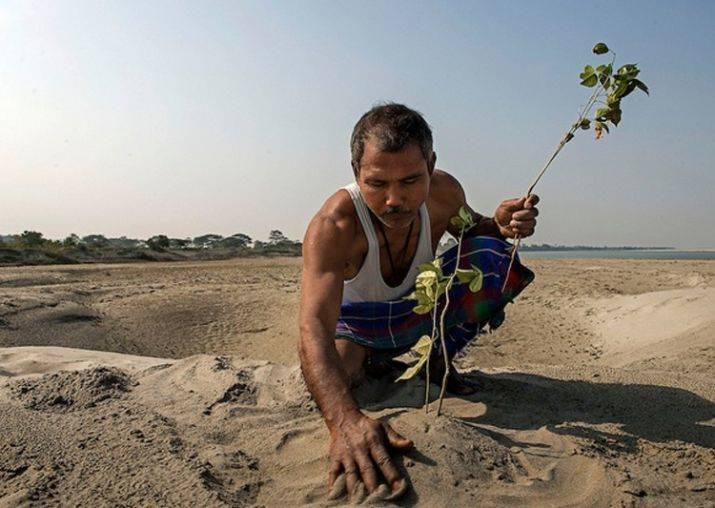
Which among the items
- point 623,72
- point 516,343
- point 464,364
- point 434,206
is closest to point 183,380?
point 434,206

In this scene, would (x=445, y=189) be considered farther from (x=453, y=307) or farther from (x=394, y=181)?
(x=394, y=181)

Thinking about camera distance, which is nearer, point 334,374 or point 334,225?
point 334,374

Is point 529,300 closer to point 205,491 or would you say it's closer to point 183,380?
point 183,380

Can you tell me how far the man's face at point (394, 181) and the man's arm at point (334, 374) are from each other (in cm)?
28

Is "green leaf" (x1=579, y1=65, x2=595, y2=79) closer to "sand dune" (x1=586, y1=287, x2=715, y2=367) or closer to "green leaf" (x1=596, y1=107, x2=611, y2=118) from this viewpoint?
"green leaf" (x1=596, y1=107, x2=611, y2=118)

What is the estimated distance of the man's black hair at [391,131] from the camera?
2158 millimetres

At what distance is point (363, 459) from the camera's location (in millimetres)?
1712

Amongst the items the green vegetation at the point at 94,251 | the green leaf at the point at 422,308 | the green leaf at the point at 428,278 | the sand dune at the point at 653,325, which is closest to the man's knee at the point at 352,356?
the green leaf at the point at 422,308

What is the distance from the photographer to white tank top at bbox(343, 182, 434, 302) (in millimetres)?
2514

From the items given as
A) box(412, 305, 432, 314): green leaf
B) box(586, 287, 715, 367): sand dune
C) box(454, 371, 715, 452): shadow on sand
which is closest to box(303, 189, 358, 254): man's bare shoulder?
box(412, 305, 432, 314): green leaf

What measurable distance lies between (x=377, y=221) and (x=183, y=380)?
53.1 inches

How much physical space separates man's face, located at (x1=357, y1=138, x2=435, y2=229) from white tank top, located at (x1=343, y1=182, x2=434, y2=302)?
0.81 feet

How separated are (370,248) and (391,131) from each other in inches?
23.0

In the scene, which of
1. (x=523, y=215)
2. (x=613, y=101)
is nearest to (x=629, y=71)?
(x=613, y=101)
